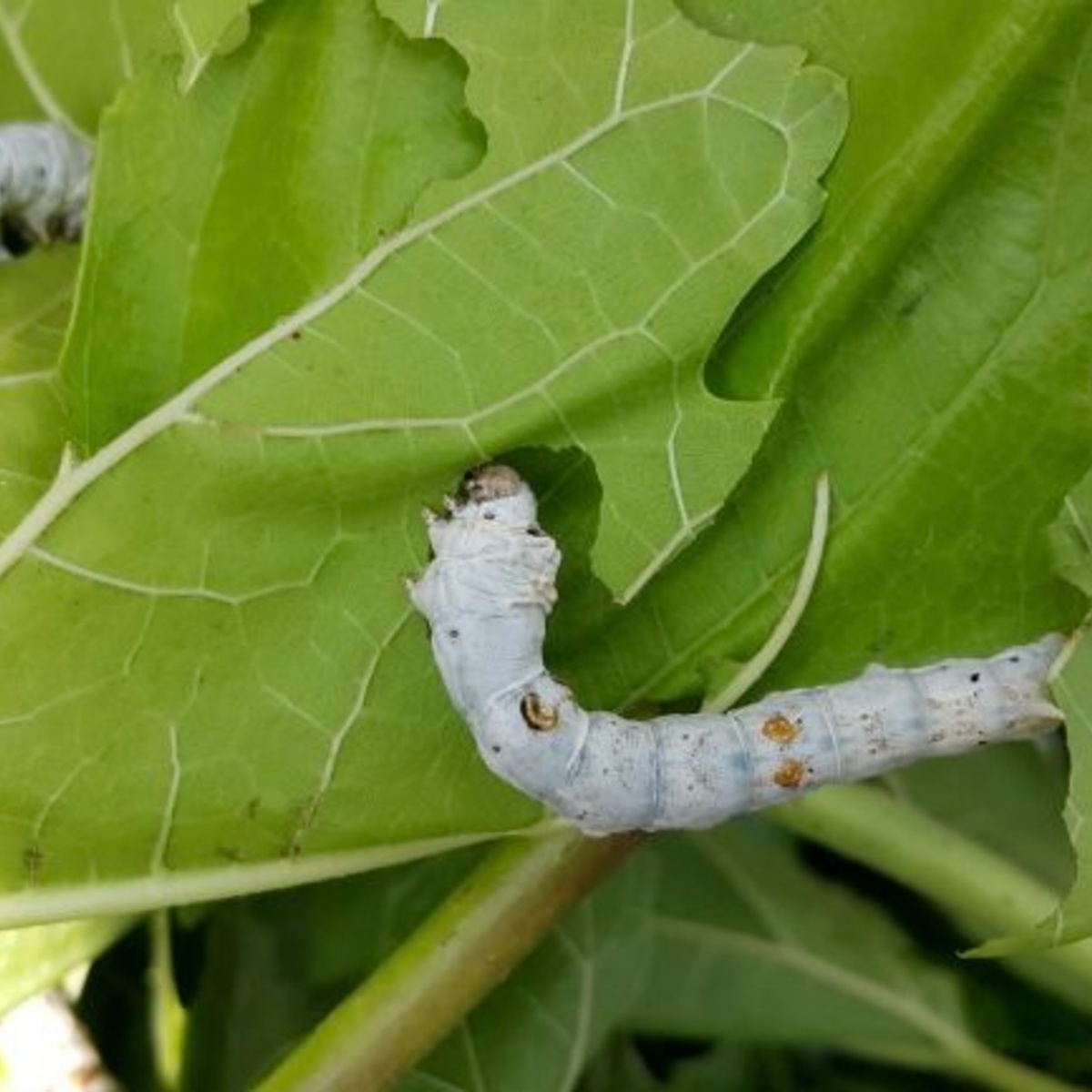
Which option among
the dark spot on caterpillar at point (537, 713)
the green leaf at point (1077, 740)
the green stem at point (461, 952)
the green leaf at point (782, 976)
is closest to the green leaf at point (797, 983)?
the green leaf at point (782, 976)

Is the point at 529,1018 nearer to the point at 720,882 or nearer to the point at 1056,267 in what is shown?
the point at 720,882

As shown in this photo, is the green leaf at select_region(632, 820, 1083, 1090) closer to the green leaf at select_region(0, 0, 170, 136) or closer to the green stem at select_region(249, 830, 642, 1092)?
the green stem at select_region(249, 830, 642, 1092)

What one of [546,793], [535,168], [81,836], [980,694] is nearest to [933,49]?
[535,168]

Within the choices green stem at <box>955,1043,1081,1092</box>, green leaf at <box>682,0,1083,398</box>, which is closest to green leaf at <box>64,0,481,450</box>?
green leaf at <box>682,0,1083,398</box>

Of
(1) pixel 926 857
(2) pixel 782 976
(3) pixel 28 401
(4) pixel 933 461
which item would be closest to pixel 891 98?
(4) pixel 933 461

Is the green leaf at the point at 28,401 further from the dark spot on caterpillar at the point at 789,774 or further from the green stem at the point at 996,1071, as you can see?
the green stem at the point at 996,1071
